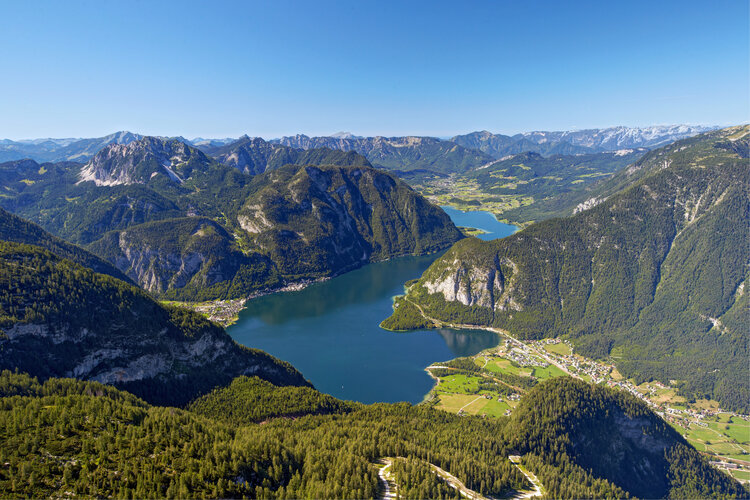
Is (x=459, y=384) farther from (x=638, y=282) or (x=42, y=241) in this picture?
→ (x=42, y=241)

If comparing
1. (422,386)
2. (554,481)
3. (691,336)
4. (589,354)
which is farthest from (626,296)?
(554,481)

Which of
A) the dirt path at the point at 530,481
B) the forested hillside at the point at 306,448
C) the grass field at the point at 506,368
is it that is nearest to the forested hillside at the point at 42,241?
the forested hillside at the point at 306,448

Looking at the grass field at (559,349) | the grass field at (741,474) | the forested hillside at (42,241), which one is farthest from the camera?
the forested hillside at (42,241)

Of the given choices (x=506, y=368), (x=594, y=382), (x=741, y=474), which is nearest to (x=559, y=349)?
(x=594, y=382)

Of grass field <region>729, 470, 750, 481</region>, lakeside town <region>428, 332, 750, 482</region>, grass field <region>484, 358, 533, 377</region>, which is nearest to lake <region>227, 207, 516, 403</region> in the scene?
lakeside town <region>428, 332, 750, 482</region>

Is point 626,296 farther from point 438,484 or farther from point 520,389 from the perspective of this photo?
point 438,484

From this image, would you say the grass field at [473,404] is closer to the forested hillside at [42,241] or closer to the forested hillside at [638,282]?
the forested hillside at [638,282]

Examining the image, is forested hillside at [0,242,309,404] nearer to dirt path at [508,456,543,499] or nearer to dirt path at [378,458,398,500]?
dirt path at [378,458,398,500]
